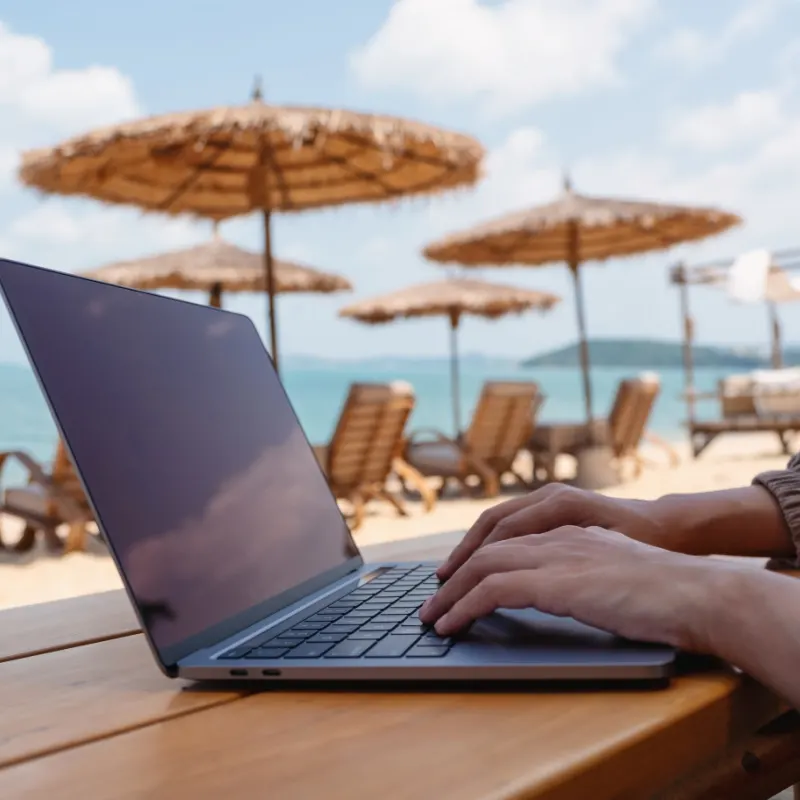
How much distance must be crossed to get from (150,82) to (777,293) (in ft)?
247

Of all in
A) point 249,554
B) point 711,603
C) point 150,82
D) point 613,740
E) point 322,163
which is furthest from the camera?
point 150,82

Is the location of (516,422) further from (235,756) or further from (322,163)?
(235,756)

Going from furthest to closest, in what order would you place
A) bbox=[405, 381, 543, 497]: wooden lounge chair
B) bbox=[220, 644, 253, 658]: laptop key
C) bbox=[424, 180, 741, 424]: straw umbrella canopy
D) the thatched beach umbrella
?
the thatched beach umbrella → bbox=[424, 180, 741, 424]: straw umbrella canopy → bbox=[405, 381, 543, 497]: wooden lounge chair → bbox=[220, 644, 253, 658]: laptop key

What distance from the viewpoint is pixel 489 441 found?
7715 mm

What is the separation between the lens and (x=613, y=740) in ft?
1.48

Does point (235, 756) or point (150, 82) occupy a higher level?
point (150, 82)

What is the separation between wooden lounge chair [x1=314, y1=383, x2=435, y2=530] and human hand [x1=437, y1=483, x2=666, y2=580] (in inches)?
199

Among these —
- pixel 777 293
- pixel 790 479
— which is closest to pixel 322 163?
pixel 790 479

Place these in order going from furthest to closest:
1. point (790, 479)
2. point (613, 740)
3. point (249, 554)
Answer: point (790, 479) → point (249, 554) → point (613, 740)

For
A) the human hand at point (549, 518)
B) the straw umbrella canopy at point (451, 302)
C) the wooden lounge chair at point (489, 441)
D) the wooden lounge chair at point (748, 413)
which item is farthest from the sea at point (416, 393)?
the human hand at point (549, 518)

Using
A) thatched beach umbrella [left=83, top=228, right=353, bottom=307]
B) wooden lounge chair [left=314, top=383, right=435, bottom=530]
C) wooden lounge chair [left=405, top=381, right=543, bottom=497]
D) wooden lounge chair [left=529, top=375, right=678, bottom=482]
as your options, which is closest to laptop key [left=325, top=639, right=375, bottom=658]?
wooden lounge chair [left=314, top=383, right=435, bottom=530]

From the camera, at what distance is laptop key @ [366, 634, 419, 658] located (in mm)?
604

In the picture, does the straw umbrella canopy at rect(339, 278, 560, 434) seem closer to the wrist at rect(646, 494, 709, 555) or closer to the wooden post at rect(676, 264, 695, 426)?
the wooden post at rect(676, 264, 695, 426)

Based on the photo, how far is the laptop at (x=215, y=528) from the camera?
0.60m
